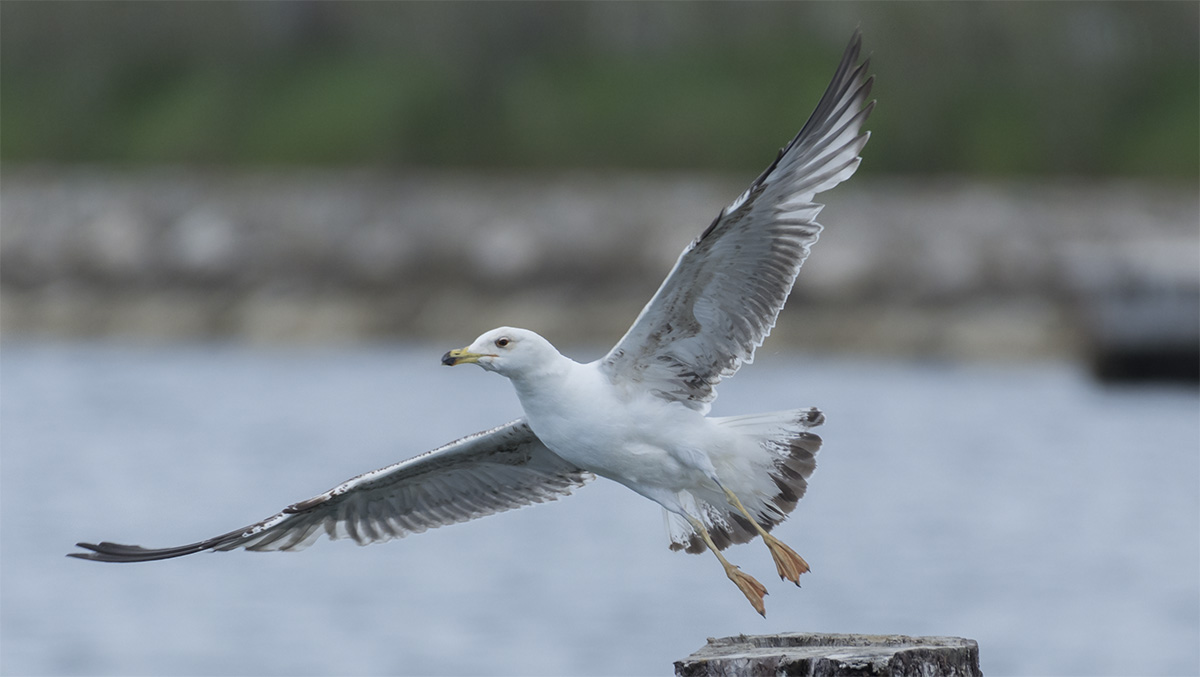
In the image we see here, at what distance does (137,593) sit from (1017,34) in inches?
804

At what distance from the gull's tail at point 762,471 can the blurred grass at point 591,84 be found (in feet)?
70.2

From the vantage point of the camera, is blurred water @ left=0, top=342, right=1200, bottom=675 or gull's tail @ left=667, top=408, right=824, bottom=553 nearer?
gull's tail @ left=667, top=408, right=824, bottom=553

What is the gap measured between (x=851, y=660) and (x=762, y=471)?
1711 millimetres

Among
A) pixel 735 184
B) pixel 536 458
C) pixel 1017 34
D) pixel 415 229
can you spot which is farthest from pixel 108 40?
pixel 536 458

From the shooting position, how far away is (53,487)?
18844mm

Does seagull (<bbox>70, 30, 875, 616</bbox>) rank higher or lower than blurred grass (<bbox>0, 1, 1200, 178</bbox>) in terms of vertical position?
lower

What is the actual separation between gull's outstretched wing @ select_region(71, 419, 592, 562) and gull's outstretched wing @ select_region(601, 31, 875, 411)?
88 cm

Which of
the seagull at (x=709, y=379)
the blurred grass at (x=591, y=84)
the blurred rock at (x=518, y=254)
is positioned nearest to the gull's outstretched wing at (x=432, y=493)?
the seagull at (x=709, y=379)

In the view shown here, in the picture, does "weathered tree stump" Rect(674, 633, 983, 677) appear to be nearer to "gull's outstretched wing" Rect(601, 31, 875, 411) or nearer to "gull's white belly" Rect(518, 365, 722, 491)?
"gull's white belly" Rect(518, 365, 722, 491)

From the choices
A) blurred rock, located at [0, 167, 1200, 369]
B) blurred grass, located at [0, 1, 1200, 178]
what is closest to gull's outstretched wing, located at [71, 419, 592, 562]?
blurred rock, located at [0, 167, 1200, 369]

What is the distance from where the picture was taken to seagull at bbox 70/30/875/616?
672cm

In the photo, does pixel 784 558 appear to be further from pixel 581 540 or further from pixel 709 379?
pixel 581 540

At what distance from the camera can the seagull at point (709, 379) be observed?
265 inches

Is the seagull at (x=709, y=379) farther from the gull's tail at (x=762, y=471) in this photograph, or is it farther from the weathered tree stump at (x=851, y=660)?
the weathered tree stump at (x=851, y=660)
